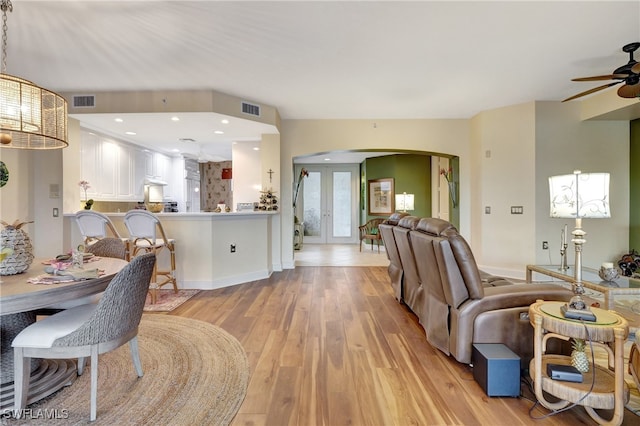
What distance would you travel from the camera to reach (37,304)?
5.28 feet

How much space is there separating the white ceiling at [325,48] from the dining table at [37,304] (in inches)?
85.8

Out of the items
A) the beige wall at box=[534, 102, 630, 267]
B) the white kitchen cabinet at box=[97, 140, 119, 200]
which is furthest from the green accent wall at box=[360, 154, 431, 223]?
the white kitchen cabinet at box=[97, 140, 119, 200]

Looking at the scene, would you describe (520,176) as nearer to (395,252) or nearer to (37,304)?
(395,252)

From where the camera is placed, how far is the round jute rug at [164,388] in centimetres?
174

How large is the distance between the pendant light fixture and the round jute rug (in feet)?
5.59

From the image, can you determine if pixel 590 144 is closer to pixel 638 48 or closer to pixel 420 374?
pixel 638 48

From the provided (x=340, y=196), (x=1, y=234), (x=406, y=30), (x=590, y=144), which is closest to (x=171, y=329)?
(x=1, y=234)

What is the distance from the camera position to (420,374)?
219 centimetres

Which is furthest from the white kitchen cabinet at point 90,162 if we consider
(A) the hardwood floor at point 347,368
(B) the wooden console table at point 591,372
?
(B) the wooden console table at point 591,372

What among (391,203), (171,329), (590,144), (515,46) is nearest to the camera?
(171,329)

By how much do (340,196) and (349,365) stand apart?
7760 mm

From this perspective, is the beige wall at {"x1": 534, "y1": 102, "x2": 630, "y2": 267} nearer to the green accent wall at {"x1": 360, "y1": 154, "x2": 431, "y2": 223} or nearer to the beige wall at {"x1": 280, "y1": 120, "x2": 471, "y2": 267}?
the beige wall at {"x1": 280, "y1": 120, "x2": 471, "y2": 267}

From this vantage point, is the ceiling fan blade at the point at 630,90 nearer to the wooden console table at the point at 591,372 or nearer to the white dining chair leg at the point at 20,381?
the wooden console table at the point at 591,372

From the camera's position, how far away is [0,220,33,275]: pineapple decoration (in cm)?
188
